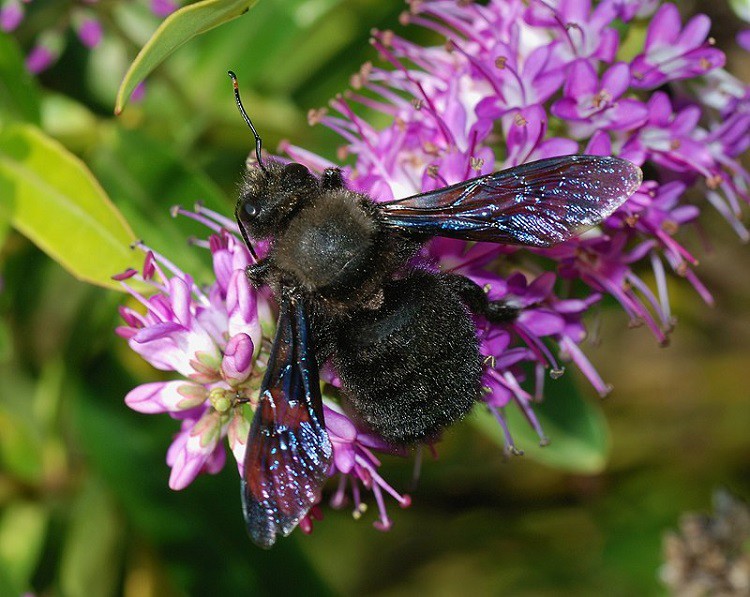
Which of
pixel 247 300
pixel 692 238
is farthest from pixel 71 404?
pixel 692 238

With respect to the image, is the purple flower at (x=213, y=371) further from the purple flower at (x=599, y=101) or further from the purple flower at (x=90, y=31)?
the purple flower at (x=90, y=31)

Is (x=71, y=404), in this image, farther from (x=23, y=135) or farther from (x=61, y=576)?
(x=23, y=135)

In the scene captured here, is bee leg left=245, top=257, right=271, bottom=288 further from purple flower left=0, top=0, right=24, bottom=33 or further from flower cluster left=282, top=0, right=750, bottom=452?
purple flower left=0, top=0, right=24, bottom=33

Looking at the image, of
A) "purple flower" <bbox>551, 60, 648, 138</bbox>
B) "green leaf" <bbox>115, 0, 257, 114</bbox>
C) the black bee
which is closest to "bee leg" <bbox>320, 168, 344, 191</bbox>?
the black bee

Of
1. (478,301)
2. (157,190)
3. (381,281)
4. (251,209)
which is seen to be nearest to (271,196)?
(251,209)

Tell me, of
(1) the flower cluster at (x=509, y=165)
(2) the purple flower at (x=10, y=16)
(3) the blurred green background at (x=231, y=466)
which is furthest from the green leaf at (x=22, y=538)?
(2) the purple flower at (x=10, y=16)

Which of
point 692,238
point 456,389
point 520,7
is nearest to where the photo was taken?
point 456,389
